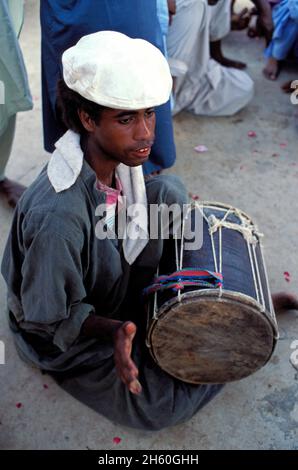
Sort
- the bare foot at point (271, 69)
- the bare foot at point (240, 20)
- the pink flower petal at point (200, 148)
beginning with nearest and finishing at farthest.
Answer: the pink flower petal at point (200, 148) → the bare foot at point (271, 69) → the bare foot at point (240, 20)

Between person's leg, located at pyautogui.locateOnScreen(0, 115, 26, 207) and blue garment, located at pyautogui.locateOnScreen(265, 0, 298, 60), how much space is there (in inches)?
94.3

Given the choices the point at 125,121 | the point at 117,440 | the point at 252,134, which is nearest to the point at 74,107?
the point at 125,121

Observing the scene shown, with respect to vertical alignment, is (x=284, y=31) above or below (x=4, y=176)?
above

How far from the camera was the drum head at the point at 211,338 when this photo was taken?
2.00 metres

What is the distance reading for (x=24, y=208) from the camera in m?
1.94

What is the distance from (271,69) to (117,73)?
3223 mm

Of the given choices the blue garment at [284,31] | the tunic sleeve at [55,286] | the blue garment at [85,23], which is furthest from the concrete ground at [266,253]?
the blue garment at [85,23]

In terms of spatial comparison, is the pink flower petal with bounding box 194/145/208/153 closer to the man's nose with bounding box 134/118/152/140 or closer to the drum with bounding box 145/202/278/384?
the drum with bounding box 145/202/278/384

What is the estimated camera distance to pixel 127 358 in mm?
1738

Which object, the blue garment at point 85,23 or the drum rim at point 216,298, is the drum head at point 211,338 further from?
the blue garment at point 85,23

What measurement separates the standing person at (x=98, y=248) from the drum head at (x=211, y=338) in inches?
4.9

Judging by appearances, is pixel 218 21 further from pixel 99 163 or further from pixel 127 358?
pixel 127 358

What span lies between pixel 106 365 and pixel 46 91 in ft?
4.94
